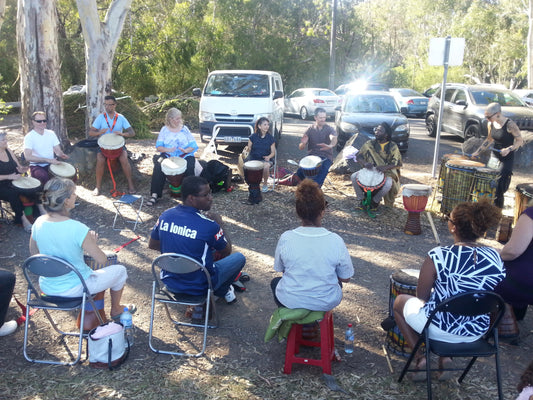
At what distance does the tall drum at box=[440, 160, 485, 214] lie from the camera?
7137 millimetres

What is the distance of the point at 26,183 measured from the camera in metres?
6.79

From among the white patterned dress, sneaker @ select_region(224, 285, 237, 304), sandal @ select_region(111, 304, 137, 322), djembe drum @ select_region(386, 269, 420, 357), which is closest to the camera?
the white patterned dress

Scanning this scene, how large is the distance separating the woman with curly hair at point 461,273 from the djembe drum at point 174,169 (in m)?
4.64

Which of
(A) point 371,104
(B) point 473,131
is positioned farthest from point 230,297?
(B) point 473,131

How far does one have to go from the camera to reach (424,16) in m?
48.3

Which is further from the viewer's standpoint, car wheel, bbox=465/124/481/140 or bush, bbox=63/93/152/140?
bush, bbox=63/93/152/140

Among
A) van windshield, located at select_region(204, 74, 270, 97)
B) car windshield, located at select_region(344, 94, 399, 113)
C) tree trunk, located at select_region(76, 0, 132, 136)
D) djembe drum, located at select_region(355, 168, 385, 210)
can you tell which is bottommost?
djembe drum, located at select_region(355, 168, 385, 210)

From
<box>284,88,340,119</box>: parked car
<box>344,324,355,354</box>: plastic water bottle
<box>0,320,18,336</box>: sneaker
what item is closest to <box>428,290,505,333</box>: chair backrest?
<box>344,324,355,354</box>: plastic water bottle

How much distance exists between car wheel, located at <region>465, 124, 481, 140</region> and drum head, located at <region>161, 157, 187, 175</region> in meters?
8.58

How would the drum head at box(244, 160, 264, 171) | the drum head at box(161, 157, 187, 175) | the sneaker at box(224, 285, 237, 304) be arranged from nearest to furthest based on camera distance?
the sneaker at box(224, 285, 237, 304) → the drum head at box(161, 157, 187, 175) → the drum head at box(244, 160, 264, 171)

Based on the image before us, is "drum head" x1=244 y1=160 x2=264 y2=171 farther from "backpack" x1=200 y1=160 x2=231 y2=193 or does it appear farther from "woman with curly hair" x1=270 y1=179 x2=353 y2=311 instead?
"woman with curly hair" x1=270 y1=179 x2=353 y2=311

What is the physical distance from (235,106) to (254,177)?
386cm

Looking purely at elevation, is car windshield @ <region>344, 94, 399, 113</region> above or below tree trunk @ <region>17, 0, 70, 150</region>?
below

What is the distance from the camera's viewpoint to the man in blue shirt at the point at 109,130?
8.24 meters
